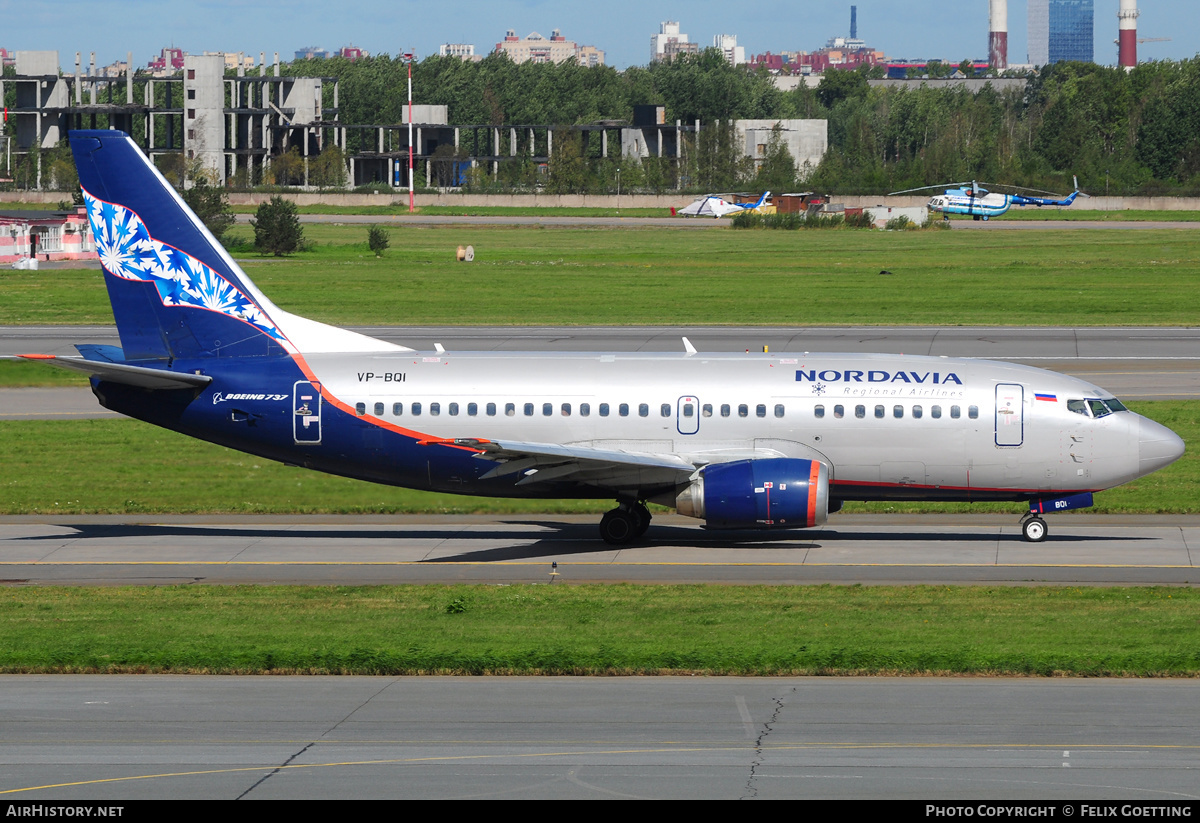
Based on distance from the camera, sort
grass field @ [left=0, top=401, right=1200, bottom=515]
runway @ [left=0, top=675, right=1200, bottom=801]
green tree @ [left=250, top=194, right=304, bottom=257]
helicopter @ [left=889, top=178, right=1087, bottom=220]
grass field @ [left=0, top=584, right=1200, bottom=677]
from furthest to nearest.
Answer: helicopter @ [left=889, top=178, right=1087, bottom=220] < green tree @ [left=250, top=194, right=304, bottom=257] < grass field @ [left=0, top=401, right=1200, bottom=515] < grass field @ [left=0, top=584, right=1200, bottom=677] < runway @ [left=0, top=675, right=1200, bottom=801]

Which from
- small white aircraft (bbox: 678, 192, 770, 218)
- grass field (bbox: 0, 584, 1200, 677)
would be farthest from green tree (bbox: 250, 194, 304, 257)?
grass field (bbox: 0, 584, 1200, 677)

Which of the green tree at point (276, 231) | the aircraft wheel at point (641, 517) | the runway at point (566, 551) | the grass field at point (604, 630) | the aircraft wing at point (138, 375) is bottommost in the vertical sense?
the runway at point (566, 551)

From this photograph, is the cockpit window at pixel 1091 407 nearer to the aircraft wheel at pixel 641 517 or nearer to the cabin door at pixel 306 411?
the aircraft wheel at pixel 641 517

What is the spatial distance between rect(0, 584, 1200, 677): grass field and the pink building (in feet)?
285

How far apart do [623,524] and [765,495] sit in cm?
380

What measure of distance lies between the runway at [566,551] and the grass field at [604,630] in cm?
150

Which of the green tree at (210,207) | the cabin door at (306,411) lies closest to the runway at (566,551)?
the cabin door at (306,411)

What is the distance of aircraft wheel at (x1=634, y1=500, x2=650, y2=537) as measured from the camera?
3341 centimetres

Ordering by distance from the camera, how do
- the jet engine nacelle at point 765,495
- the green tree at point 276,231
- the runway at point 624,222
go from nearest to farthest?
the jet engine nacelle at point 765,495 < the green tree at point 276,231 < the runway at point 624,222

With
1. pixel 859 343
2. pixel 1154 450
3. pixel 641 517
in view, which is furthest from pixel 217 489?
pixel 859 343

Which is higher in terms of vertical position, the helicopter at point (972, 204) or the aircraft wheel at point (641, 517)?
the helicopter at point (972, 204)

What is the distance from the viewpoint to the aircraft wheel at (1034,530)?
109ft

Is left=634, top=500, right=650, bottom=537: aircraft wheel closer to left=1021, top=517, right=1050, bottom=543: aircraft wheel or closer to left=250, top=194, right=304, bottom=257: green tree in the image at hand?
left=1021, top=517, right=1050, bottom=543: aircraft wheel
